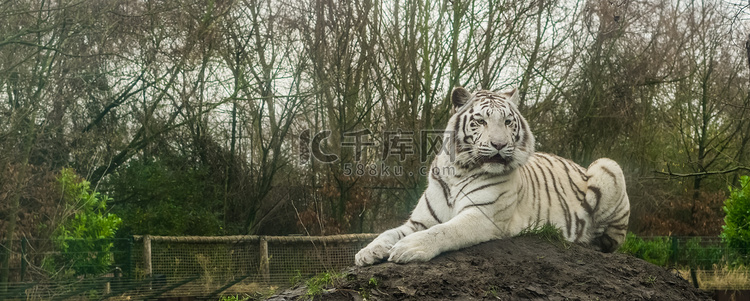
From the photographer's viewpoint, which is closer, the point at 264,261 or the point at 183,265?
the point at 183,265

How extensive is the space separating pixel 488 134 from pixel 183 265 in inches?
302

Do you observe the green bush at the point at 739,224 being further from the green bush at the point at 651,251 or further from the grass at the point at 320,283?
the grass at the point at 320,283

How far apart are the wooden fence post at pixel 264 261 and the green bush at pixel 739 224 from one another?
7.69m

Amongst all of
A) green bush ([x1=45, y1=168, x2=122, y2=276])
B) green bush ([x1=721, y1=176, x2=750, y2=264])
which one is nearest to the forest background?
green bush ([x1=45, y1=168, x2=122, y2=276])

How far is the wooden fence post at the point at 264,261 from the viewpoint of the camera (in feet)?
36.6

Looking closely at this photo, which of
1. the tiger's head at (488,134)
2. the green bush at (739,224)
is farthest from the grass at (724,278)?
the tiger's head at (488,134)

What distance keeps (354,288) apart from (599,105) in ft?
42.6

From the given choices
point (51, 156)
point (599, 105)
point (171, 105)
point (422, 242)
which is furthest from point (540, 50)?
point (422, 242)

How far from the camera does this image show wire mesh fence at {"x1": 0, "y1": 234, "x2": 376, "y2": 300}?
31.7 ft

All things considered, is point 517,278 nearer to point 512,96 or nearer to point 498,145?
point 498,145

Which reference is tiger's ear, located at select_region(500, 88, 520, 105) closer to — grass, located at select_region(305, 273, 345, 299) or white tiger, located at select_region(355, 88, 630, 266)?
white tiger, located at select_region(355, 88, 630, 266)

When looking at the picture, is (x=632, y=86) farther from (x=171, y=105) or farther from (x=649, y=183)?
(x=171, y=105)

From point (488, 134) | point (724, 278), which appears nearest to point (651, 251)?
point (724, 278)

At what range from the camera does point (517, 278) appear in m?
4.67
